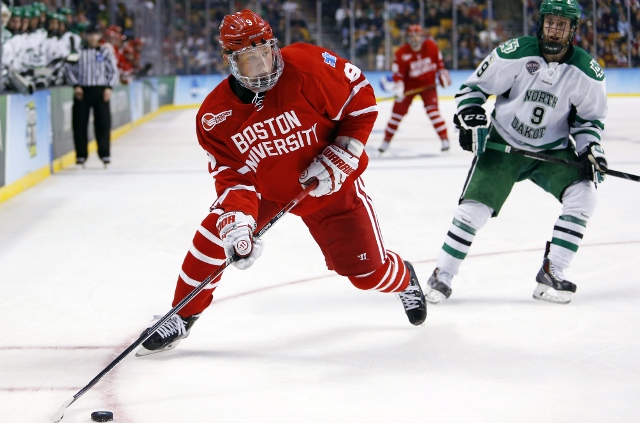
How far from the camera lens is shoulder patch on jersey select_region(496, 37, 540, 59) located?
3.54 m

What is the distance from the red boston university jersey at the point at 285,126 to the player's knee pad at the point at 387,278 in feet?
0.96

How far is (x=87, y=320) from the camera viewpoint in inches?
138

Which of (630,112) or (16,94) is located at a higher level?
(16,94)

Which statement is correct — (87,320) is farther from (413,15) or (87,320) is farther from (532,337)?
(413,15)

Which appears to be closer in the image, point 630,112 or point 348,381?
point 348,381

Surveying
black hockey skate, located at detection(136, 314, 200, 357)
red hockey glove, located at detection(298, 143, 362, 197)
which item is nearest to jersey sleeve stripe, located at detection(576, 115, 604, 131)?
red hockey glove, located at detection(298, 143, 362, 197)

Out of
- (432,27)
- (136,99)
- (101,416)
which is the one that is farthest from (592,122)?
(432,27)

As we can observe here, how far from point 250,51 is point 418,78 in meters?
6.86

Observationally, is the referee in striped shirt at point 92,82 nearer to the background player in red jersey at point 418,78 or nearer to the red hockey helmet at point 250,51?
the background player in red jersey at point 418,78

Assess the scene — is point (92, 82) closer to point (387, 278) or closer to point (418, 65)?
point (418, 65)

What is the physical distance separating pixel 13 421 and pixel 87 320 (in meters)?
1.06

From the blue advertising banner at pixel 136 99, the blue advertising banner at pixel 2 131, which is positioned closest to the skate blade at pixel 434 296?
the blue advertising banner at pixel 2 131

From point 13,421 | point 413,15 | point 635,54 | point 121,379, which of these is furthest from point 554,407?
point 413,15

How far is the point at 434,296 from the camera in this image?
367 centimetres
